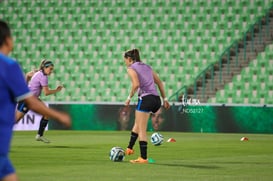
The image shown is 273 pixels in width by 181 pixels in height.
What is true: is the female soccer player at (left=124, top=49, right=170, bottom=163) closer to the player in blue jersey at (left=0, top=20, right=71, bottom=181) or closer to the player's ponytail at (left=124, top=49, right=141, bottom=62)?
the player's ponytail at (left=124, top=49, right=141, bottom=62)

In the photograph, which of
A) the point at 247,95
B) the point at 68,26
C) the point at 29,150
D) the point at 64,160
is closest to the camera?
the point at 64,160

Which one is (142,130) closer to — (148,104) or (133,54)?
(148,104)

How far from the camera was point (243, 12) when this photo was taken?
35.1m

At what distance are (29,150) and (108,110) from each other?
12865 mm

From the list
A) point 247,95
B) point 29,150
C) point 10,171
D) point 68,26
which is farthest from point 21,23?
point 10,171

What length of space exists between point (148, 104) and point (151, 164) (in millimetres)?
1201

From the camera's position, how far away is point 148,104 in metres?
14.8

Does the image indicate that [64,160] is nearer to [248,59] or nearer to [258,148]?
[258,148]

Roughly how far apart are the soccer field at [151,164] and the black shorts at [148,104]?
3.43ft

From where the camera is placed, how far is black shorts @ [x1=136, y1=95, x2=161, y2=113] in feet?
48.3

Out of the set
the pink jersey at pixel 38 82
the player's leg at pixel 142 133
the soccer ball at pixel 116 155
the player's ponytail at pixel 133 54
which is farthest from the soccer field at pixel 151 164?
the player's ponytail at pixel 133 54

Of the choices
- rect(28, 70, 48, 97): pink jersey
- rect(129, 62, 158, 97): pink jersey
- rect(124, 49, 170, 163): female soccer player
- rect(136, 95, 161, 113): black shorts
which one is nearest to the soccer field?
rect(124, 49, 170, 163): female soccer player

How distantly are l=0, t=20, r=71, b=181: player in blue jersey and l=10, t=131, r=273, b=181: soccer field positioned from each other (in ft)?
18.0

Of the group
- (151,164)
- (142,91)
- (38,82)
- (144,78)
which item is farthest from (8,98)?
(38,82)
